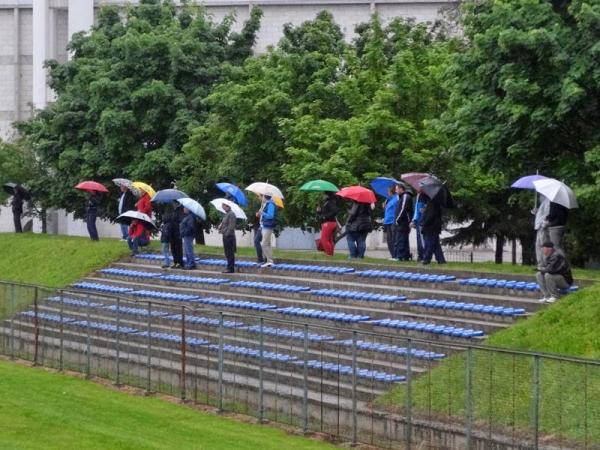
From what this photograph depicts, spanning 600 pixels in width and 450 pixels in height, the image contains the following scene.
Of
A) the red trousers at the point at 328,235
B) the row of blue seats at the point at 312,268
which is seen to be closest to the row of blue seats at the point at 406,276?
the row of blue seats at the point at 312,268

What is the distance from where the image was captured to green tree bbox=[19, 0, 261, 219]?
43688 millimetres

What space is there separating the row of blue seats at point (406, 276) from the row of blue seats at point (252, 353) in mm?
5465

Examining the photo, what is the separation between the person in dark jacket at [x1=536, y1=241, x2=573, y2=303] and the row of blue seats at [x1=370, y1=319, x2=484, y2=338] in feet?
4.03

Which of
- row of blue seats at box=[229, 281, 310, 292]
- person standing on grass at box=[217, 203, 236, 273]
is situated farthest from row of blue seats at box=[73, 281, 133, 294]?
row of blue seats at box=[229, 281, 310, 292]

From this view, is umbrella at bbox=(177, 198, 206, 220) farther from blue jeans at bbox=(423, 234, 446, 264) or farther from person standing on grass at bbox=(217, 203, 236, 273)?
blue jeans at bbox=(423, 234, 446, 264)

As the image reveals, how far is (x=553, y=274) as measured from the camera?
2139cm

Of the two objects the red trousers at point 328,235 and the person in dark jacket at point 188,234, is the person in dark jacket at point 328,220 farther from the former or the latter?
the person in dark jacket at point 188,234

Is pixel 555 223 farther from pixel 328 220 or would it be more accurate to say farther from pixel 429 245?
pixel 328 220

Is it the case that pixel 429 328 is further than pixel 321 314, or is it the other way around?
pixel 321 314

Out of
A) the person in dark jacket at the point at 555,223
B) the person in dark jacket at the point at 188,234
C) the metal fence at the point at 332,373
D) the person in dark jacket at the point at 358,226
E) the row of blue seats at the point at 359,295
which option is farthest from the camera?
the person in dark jacket at the point at 188,234

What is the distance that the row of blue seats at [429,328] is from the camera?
21.4 meters

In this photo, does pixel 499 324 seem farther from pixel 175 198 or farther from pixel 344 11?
pixel 344 11

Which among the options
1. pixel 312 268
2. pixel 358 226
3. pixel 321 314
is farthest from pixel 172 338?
pixel 358 226

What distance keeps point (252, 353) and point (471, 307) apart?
411 centimetres
